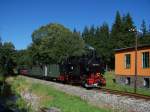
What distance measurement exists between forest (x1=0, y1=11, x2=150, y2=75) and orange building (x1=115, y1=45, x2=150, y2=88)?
257 centimetres

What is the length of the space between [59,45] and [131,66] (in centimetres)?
2027

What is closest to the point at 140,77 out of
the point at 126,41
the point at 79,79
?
the point at 79,79

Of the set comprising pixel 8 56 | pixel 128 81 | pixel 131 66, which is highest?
pixel 8 56

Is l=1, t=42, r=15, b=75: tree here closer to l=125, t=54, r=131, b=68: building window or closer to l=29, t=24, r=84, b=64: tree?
l=29, t=24, r=84, b=64: tree

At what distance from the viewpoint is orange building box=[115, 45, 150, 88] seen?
34.0 metres

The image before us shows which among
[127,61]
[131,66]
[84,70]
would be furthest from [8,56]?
[84,70]

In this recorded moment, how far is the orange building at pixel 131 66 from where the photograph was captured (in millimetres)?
34000

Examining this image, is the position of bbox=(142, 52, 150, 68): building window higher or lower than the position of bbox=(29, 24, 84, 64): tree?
lower

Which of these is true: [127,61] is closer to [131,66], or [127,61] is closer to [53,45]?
[131,66]

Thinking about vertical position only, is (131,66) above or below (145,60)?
below

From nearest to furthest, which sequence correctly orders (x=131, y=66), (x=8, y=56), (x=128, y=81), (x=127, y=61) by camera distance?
(x=131, y=66) → (x=128, y=81) → (x=127, y=61) → (x=8, y=56)

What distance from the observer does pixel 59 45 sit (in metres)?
54.8

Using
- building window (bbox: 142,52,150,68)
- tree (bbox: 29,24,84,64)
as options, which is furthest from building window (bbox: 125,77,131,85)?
tree (bbox: 29,24,84,64)

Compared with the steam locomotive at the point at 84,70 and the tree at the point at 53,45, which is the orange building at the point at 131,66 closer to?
the steam locomotive at the point at 84,70
